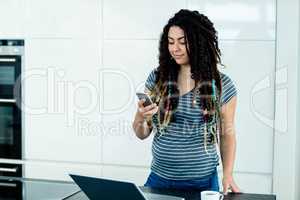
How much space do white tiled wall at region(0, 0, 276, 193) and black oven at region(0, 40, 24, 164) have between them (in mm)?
67

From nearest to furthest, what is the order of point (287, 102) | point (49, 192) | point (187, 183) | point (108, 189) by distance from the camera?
1. point (108, 189)
2. point (49, 192)
3. point (187, 183)
4. point (287, 102)

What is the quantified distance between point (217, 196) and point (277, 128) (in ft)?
4.43

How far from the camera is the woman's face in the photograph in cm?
194

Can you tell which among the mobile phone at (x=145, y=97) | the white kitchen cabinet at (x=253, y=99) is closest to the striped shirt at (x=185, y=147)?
the mobile phone at (x=145, y=97)

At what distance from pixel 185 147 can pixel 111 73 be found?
1.18 metres

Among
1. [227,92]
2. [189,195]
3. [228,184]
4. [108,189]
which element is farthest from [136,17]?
[108,189]

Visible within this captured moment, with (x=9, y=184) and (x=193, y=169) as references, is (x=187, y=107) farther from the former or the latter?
(x=9, y=184)

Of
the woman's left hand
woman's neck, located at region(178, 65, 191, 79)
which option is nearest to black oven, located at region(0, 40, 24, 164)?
woman's neck, located at region(178, 65, 191, 79)

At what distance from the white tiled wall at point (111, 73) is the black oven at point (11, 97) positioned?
0.07 meters

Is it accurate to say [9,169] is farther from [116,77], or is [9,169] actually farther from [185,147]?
[185,147]

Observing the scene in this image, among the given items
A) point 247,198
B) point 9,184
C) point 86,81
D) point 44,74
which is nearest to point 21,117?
point 44,74

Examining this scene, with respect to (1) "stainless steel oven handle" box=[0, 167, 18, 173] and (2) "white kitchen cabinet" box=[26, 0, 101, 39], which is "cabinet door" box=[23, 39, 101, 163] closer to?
(2) "white kitchen cabinet" box=[26, 0, 101, 39]

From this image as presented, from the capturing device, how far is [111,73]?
2945mm

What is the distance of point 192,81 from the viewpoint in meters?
1.95
